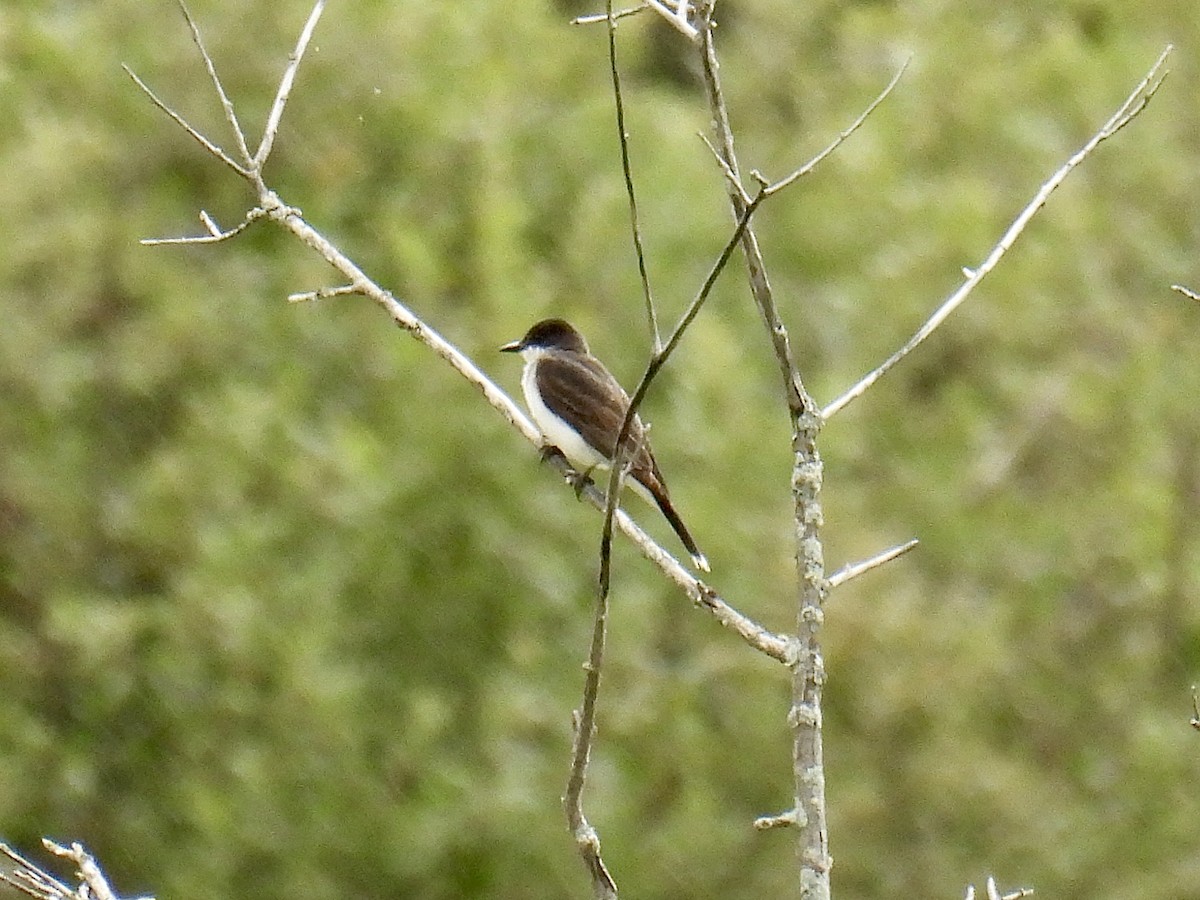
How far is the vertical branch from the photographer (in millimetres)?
2996

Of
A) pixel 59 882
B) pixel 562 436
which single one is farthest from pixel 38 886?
pixel 562 436

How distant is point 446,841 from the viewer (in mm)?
8719

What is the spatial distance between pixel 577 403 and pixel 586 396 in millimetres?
36

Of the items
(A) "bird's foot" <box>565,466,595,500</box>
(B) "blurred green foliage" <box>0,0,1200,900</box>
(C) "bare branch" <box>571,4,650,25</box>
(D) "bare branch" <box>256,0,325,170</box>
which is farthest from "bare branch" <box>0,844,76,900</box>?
(B) "blurred green foliage" <box>0,0,1200,900</box>

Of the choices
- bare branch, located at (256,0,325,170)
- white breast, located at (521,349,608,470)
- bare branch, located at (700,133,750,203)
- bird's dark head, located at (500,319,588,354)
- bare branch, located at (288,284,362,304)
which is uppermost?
bird's dark head, located at (500,319,588,354)

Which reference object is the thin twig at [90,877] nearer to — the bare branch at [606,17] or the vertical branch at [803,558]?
the vertical branch at [803,558]

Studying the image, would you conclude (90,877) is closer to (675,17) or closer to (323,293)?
(323,293)

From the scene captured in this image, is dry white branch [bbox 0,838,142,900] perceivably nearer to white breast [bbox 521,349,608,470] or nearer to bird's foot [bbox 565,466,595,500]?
bird's foot [bbox 565,466,595,500]

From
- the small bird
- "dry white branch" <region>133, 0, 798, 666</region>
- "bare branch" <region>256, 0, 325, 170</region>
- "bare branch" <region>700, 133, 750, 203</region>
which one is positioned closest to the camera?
"bare branch" <region>700, 133, 750, 203</region>

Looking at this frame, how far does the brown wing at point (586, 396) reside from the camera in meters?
6.61

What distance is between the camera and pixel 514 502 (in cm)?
922

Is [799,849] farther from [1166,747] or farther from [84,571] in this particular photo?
[84,571]

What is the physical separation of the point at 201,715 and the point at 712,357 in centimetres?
270

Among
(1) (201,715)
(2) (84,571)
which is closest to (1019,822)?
(1) (201,715)
